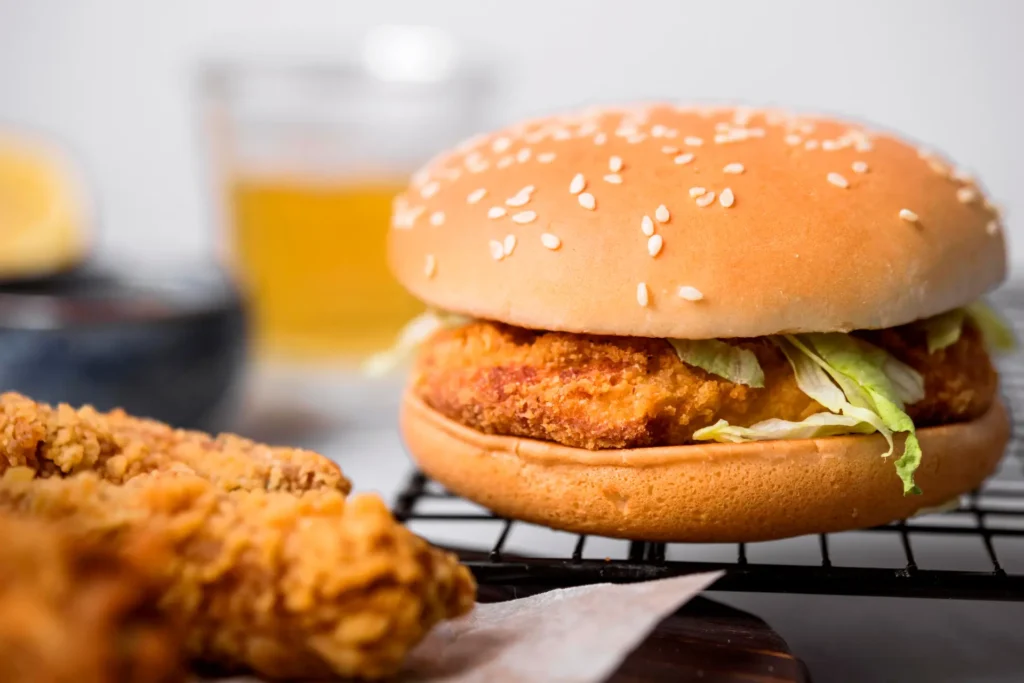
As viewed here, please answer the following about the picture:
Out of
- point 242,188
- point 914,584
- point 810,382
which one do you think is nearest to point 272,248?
point 242,188

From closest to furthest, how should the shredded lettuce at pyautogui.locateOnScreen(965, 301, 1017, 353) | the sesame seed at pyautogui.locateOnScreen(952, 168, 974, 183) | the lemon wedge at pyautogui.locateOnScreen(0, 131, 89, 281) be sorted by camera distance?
the sesame seed at pyautogui.locateOnScreen(952, 168, 974, 183) → the shredded lettuce at pyautogui.locateOnScreen(965, 301, 1017, 353) → the lemon wedge at pyautogui.locateOnScreen(0, 131, 89, 281)

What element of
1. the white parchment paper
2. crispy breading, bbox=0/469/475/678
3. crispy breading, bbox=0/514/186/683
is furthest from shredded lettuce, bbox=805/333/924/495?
crispy breading, bbox=0/514/186/683

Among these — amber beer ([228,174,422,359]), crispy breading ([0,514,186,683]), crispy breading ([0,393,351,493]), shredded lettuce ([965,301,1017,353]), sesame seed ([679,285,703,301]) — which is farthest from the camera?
amber beer ([228,174,422,359])

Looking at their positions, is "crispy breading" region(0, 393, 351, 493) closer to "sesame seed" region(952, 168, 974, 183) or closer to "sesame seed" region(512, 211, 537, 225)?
"sesame seed" region(512, 211, 537, 225)

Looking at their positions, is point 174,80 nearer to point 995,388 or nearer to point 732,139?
point 732,139

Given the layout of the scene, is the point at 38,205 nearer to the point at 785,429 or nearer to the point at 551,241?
the point at 551,241

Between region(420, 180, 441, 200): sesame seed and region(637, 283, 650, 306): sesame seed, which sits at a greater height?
region(420, 180, 441, 200): sesame seed

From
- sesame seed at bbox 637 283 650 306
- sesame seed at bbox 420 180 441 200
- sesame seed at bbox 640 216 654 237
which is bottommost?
sesame seed at bbox 637 283 650 306

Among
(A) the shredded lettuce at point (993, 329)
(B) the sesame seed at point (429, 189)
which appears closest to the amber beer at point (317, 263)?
(B) the sesame seed at point (429, 189)
